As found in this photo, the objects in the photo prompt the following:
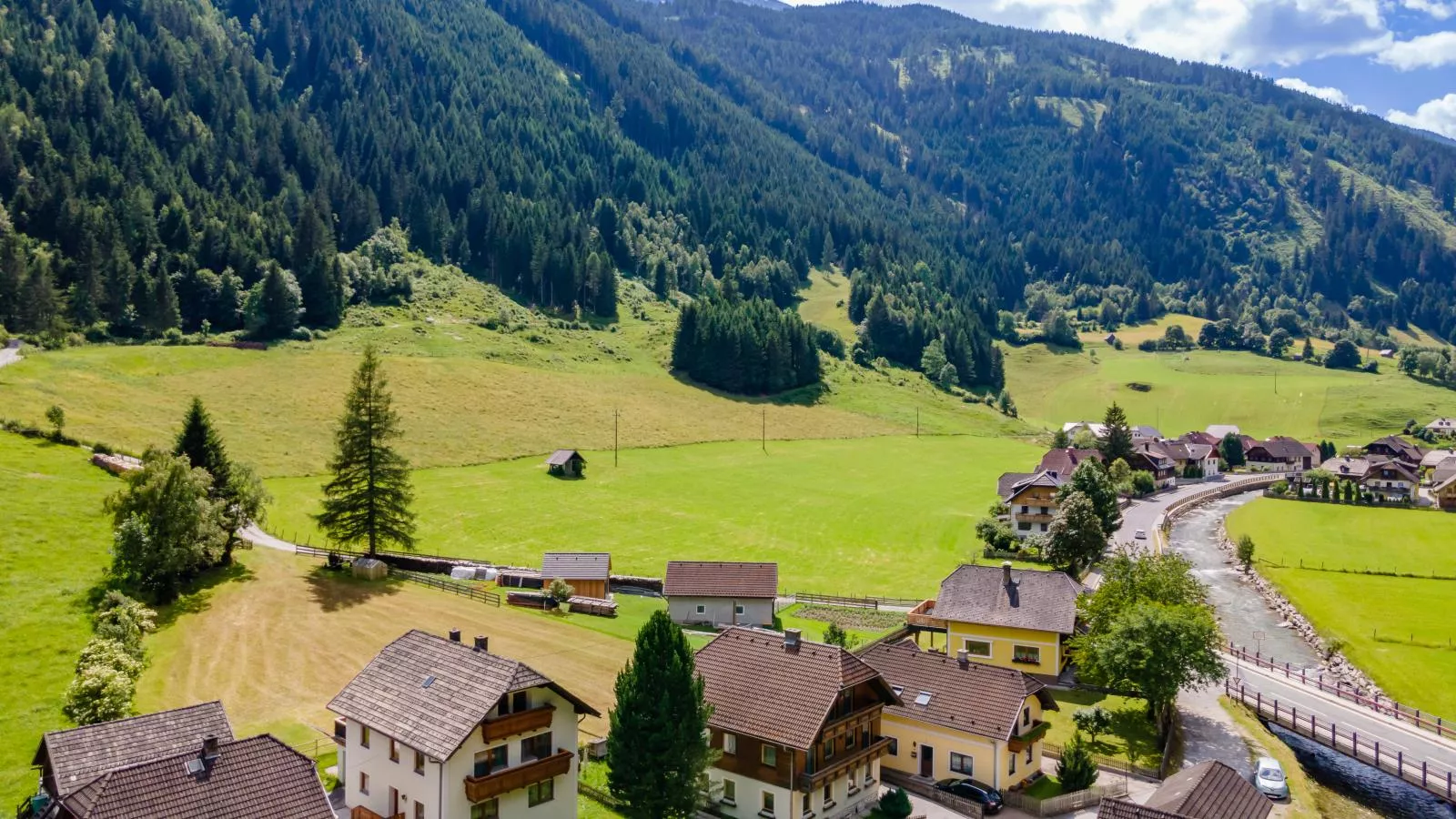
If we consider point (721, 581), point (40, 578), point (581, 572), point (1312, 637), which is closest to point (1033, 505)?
point (1312, 637)

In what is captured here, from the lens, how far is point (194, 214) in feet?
572

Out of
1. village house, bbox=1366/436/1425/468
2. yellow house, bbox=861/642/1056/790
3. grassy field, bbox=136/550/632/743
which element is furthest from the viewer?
village house, bbox=1366/436/1425/468

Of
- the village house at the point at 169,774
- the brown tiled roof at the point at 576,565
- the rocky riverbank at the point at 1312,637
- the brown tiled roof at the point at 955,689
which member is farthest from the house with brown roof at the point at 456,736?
the rocky riverbank at the point at 1312,637

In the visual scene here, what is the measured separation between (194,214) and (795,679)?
571 ft

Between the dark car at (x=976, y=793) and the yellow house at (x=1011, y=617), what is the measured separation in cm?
1693

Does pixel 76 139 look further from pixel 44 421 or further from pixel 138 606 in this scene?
pixel 138 606

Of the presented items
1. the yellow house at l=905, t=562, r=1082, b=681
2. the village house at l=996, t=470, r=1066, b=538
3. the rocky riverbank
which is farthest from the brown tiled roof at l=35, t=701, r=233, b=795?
the village house at l=996, t=470, r=1066, b=538

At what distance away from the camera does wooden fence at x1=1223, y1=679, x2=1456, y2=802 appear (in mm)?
42188

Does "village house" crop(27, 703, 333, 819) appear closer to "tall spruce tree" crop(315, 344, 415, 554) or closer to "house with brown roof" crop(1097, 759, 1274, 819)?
"house with brown roof" crop(1097, 759, 1274, 819)

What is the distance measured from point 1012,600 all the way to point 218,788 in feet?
153

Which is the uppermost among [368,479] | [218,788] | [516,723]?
[218,788]

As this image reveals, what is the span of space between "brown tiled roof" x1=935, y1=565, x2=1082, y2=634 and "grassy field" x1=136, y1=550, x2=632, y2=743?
21291 mm

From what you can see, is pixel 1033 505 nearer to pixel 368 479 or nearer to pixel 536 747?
pixel 368 479

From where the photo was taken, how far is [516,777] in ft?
114
